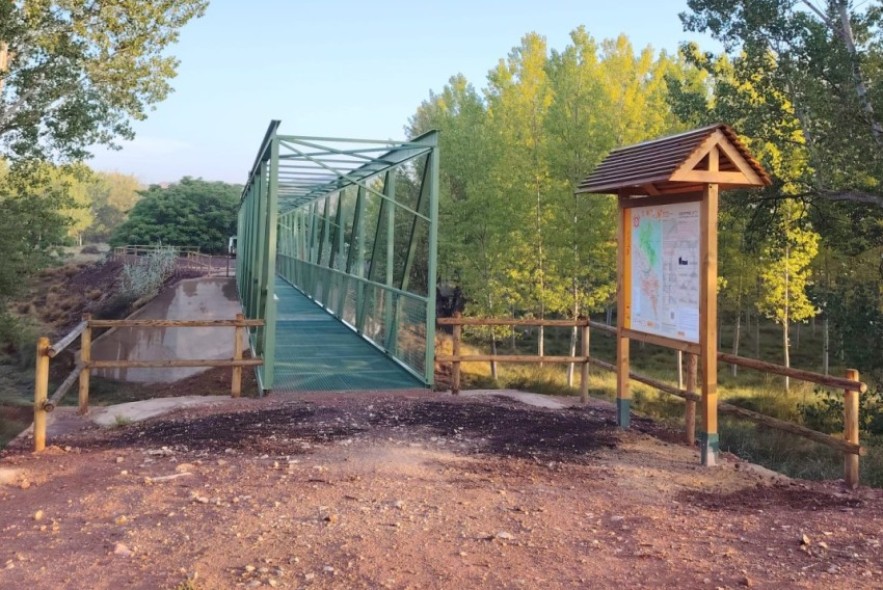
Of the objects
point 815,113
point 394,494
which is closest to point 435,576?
point 394,494

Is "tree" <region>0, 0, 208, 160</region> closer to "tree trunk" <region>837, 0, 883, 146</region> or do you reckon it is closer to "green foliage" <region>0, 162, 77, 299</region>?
"green foliage" <region>0, 162, 77, 299</region>

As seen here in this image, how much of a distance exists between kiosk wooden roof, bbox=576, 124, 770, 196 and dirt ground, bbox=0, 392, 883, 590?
2339mm

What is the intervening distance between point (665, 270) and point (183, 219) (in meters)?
44.2

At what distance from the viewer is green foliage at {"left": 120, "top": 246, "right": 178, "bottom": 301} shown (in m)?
26.9

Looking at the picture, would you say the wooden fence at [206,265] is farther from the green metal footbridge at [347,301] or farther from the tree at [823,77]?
the tree at [823,77]

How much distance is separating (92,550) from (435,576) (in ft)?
6.11

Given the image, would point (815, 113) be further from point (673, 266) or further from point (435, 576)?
point (435, 576)

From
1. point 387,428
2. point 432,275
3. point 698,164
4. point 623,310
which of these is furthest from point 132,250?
point 698,164

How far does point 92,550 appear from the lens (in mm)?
4223

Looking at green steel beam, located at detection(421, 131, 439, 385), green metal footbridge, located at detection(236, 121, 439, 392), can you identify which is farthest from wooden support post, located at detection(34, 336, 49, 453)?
green steel beam, located at detection(421, 131, 439, 385)

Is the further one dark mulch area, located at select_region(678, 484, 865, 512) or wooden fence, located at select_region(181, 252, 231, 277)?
wooden fence, located at select_region(181, 252, 231, 277)

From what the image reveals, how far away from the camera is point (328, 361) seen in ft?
38.6

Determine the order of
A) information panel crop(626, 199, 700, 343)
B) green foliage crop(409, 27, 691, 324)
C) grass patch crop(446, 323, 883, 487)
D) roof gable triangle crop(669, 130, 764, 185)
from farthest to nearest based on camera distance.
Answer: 1. green foliage crop(409, 27, 691, 324)
2. grass patch crop(446, 323, 883, 487)
3. information panel crop(626, 199, 700, 343)
4. roof gable triangle crop(669, 130, 764, 185)

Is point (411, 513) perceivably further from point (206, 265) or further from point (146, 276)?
point (206, 265)
